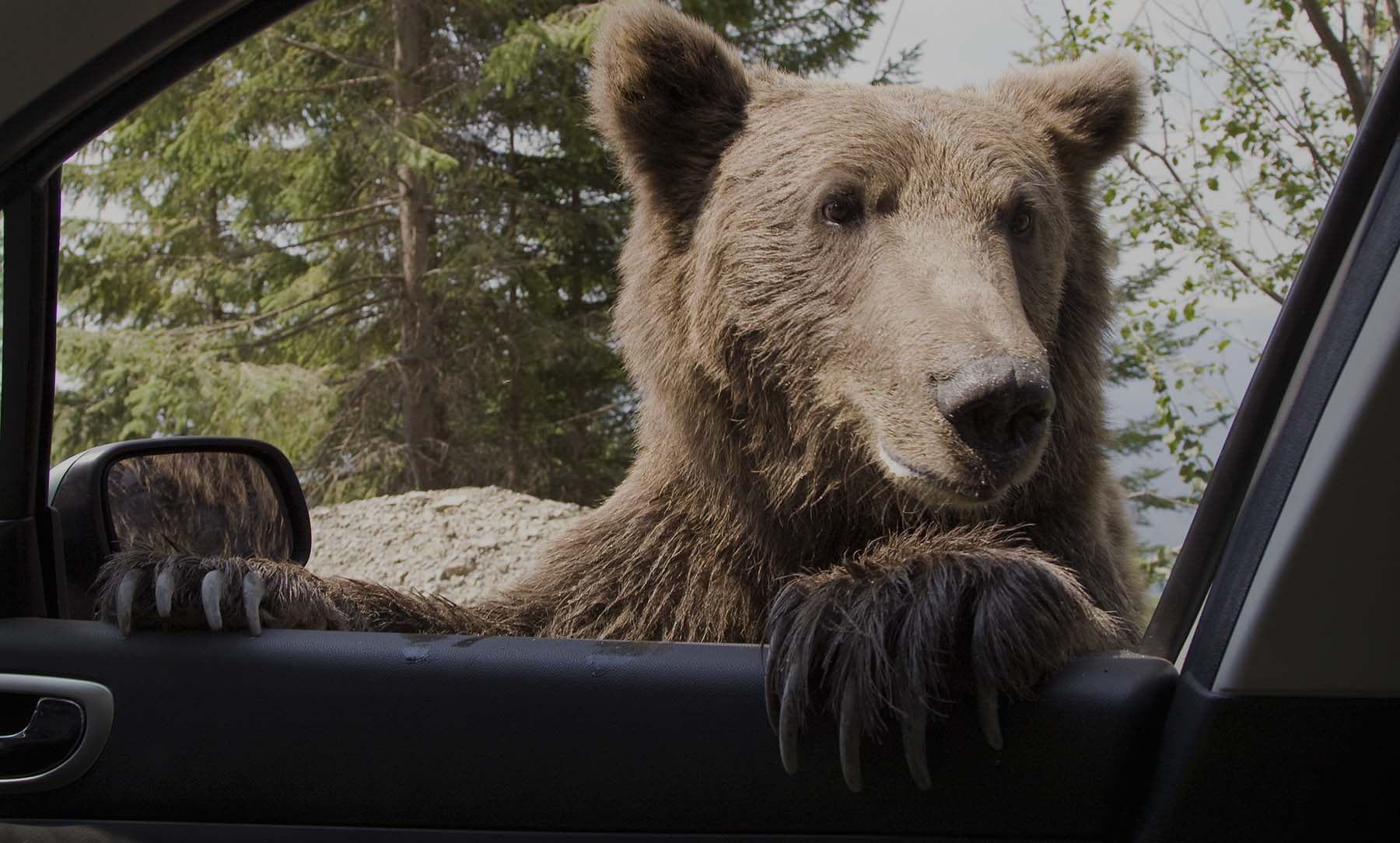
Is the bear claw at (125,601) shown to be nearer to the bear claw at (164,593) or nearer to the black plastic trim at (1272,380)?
the bear claw at (164,593)

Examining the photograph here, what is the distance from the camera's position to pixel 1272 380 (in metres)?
1.41

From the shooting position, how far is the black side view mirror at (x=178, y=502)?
2086mm

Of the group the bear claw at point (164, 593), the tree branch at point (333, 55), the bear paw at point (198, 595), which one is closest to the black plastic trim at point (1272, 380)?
the bear paw at point (198, 595)

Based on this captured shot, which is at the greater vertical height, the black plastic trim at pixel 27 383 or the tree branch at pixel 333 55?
the tree branch at pixel 333 55

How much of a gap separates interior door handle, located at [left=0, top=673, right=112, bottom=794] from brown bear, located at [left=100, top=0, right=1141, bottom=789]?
13 cm

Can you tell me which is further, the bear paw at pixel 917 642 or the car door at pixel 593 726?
the bear paw at pixel 917 642

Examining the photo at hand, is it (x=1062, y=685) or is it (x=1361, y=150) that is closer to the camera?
(x=1361, y=150)

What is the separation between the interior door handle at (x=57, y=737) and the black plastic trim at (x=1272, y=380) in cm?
146

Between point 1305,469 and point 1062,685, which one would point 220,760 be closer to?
point 1062,685

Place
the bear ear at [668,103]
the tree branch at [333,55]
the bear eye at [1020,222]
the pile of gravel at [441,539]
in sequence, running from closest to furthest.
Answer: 1. the bear eye at [1020,222]
2. the bear ear at [668,103]
3. the pile of gravel at [441,539]
4. the tree branch at [333,55]

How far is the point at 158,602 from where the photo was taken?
1.72 m

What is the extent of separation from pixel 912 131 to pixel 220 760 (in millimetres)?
1900

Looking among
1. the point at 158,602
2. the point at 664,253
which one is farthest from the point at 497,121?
the point at 158,602

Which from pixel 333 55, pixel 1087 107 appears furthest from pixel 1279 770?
pixel 333 55
